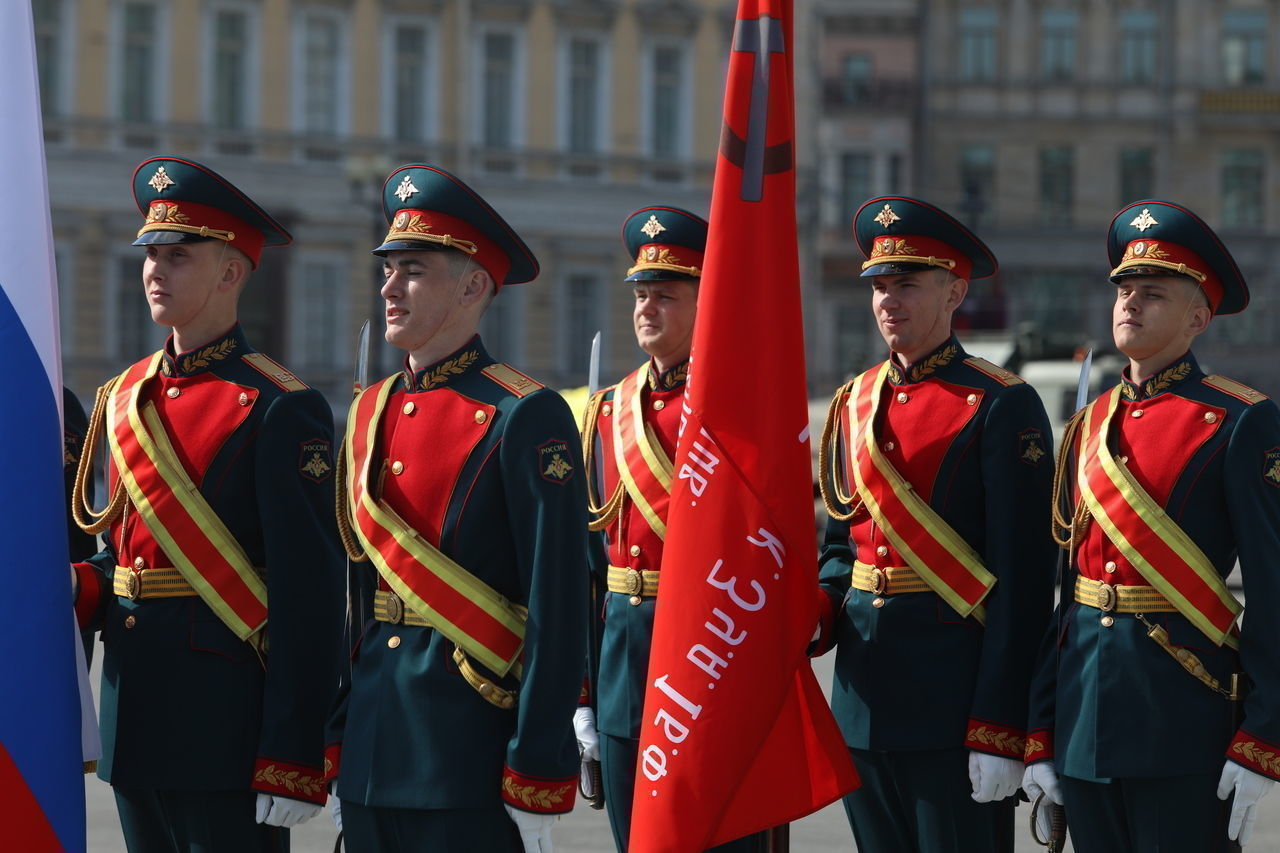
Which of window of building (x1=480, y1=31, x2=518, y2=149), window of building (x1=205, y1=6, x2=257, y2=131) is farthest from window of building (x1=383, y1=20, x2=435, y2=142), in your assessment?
window of building (x1=205, y1=6, x2=257, y2=131)

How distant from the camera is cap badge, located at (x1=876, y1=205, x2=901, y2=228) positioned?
502 centimetres

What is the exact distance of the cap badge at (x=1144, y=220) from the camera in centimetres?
467

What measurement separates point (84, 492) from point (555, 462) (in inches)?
49.0

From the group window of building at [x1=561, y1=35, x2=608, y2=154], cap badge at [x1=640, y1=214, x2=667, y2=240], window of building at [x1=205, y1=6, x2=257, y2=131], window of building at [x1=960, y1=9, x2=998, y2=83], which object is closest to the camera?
cap badge at [x1=640, y1=214, x2=667, y2=240]

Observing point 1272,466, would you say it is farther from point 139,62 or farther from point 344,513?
point 139,62

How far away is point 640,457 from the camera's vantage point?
17.7 ft

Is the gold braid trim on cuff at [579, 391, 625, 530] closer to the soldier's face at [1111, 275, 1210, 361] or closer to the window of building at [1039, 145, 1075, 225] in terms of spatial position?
the soldier's face at [1111, 275, 1210, 361]

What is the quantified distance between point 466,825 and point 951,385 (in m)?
1.69

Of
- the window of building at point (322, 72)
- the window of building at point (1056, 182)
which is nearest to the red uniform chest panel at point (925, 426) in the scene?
the window of building at point (322, 72)

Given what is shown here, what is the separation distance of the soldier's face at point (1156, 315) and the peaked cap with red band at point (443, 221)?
142 cm

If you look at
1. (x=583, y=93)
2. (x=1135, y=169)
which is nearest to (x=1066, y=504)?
(x=583, y=93)

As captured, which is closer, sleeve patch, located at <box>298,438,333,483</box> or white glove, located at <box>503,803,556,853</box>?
white glove, located at <box>503,803,556,853</box>

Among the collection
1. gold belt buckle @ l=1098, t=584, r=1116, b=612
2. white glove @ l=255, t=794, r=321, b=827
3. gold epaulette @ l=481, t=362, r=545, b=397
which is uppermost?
gold epaulette @ l=481, t=362, r=545, b=397

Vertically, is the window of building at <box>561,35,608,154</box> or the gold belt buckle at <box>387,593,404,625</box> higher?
the window of building at <box>561,35,608,154</box>
